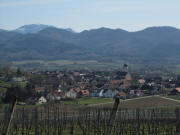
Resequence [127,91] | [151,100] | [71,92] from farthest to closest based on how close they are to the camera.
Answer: [127,91]
[71,92]
[151,100]

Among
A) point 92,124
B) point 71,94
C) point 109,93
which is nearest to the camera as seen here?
point 92,124

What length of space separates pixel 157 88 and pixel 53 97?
1064 inches

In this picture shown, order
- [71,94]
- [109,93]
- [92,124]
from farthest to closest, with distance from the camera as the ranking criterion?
[109,93], [71,94], [92,124]

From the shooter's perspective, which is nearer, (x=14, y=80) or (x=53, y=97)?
(x=53, y=97)

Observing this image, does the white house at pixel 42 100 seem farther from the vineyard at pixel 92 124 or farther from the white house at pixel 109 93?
the vineyard at pixel 92 124

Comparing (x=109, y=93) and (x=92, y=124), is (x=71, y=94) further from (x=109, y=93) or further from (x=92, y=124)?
(x=92, y=124)

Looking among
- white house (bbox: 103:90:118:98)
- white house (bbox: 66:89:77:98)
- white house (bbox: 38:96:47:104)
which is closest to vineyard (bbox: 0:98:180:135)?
white house (bbox: 38:96:47:104)

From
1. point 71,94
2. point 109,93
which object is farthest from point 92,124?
point 109,93

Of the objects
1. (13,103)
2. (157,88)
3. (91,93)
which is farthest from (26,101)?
(13,103)

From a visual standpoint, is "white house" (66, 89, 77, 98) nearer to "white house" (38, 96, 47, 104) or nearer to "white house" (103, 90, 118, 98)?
"white house" (103, 90, 118, 98)

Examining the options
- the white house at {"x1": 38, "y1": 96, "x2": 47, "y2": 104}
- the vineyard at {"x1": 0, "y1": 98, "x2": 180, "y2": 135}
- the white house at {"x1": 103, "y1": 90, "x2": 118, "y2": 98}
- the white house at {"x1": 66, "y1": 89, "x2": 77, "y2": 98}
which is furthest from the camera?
the white house at {"x1": 103, "y1": 90, "x2": 118, "y2": 98}

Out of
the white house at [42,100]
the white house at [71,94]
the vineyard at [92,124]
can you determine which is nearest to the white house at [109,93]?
the white house at [71,94]

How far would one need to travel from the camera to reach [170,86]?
90938mm

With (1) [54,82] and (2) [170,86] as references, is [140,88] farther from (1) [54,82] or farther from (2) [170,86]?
(1) [54,82]
